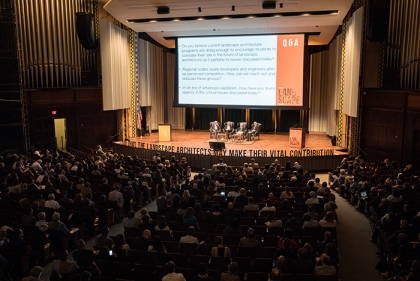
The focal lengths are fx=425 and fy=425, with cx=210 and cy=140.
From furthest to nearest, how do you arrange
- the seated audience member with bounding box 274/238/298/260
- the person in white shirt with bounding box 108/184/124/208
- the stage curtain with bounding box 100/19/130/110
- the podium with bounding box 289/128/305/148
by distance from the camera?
the stage curtain with bounding box 100/19/130/110, the podium with bounding box 289/128/305/148, the person in white shirt with bounding box 108/184/124/208, the seated audience member with bounding box 274/238/298/260

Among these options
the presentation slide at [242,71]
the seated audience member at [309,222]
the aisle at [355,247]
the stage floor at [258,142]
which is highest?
the presentation slide at [242,71]

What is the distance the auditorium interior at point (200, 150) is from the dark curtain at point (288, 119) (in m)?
0.12

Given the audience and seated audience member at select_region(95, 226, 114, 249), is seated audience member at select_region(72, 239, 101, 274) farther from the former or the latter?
seated audience member at select_region(95, 226, 114, 249)

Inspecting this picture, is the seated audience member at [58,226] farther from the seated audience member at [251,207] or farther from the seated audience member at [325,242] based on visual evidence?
the seated audience member at [325,242]

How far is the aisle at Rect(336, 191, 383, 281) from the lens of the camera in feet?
25.7

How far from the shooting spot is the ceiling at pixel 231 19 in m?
16.8

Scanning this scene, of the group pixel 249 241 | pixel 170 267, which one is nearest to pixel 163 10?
pixel 249 241

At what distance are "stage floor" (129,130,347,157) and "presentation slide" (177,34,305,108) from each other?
71.6 inches

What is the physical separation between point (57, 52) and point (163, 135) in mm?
5981

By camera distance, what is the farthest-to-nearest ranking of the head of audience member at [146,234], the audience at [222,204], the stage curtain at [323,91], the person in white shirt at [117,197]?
the stage curtain at [323,91] < the person in white shirt at [117,197] < the head of audience member at [146,234] < the audience at [222,204]

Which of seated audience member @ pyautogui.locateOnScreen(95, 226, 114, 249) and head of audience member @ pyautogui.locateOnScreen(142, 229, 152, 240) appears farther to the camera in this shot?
head of audience member @ pyautogui.locateOnScreen(142, 229, 152, 240)

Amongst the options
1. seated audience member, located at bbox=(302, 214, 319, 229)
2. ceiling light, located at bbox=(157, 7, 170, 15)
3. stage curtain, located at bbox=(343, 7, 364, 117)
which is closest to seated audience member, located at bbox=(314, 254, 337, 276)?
seated audience member, located at bbox=(302, 214, 319, 229)

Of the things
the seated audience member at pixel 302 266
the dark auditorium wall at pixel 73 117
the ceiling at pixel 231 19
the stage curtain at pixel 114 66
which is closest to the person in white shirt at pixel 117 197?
the seated audience member at pixel 302 266

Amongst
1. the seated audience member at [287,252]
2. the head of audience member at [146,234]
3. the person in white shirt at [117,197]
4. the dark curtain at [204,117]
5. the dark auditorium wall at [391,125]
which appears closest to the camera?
the seated audience member at [287,252]
